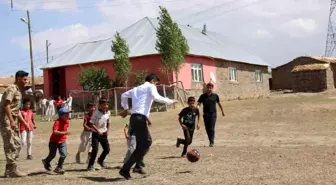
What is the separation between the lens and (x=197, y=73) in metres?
34.7

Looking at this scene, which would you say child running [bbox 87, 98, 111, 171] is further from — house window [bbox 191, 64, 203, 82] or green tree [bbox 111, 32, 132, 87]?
house window [bbox 191, 64, 203, 82]

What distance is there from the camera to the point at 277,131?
54.5 feet

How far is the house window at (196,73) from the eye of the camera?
3417 cm

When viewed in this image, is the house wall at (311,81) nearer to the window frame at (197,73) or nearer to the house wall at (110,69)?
the window frame at (197,73)

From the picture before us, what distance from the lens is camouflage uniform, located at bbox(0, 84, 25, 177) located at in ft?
27.5

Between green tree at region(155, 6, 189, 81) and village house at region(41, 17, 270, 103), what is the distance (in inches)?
38.2

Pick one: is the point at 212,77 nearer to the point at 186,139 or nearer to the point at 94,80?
the point at 94,80

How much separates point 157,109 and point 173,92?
2.34 meters

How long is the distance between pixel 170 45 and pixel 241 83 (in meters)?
11.7

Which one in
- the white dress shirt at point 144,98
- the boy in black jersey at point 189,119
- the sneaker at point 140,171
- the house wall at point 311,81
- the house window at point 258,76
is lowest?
the sneaker at point 140,171

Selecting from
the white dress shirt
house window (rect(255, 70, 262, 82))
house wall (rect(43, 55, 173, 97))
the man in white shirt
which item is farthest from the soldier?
house window (rect(255, 70, 262, 82))

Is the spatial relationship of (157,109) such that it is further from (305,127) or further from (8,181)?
(8,181)

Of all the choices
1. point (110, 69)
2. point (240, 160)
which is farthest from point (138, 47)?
point (240, 160)

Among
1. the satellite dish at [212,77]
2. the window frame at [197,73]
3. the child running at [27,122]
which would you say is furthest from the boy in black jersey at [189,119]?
the satellite dish at [212,77]
